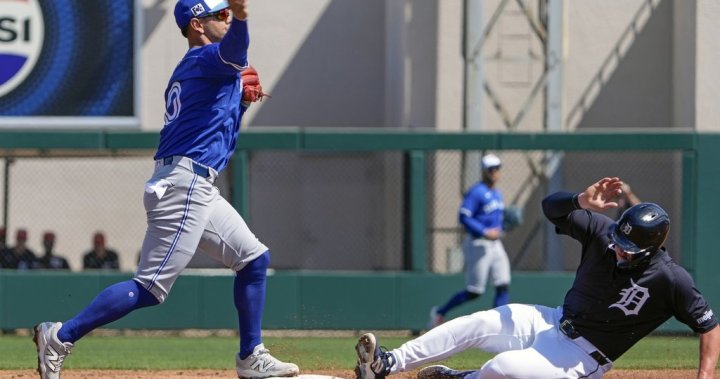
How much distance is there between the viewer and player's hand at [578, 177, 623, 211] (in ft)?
18.8

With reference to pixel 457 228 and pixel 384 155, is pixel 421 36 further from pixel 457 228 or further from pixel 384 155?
pixel 457 228

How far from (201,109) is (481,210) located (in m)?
6.34

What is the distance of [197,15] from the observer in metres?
6.05

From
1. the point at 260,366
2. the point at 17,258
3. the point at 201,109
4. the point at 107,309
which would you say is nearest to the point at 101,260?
the point at 17,258

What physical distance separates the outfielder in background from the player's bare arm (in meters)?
2.06

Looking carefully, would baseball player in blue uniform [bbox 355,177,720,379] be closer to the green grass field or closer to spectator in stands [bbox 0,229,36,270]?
the green grass field

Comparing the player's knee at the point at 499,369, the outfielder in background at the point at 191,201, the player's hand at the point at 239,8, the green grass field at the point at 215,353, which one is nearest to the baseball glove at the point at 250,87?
the outfielder in background at the point at 191,201

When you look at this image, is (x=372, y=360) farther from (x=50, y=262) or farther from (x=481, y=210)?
(x=50, y=262)

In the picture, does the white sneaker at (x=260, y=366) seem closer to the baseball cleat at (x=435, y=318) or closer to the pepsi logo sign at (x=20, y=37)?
the baseball cleat at (x=435, y=318)

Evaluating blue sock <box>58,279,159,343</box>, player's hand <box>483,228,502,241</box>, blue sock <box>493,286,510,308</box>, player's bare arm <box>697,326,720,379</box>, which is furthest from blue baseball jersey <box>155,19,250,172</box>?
blue sock <box>493,286,510,308</box>

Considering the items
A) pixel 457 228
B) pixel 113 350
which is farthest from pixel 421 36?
pixel 113 350

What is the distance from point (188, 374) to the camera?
25.8 feet

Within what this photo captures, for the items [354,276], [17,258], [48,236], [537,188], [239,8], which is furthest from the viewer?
[537,188]

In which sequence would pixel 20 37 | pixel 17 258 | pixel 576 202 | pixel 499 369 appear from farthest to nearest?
1. pixel 20 37
2. pixel 17 258
3. pixel 576 202
4. pixel 499 369
